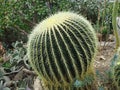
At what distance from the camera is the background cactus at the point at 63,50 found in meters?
2.58

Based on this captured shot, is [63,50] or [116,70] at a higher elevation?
[63,50]

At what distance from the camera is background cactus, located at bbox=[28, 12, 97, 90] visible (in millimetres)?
2582

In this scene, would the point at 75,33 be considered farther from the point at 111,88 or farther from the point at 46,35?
the point at 111,88

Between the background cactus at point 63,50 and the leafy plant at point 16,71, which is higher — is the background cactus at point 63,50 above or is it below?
A: above

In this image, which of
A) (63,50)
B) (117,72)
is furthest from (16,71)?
(117,72)

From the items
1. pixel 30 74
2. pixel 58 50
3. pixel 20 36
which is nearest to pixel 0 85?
pixel 30 74

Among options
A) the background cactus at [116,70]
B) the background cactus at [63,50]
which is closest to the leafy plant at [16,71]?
the background cactus at [63,50]

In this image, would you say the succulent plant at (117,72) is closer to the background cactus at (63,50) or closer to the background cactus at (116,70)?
the background cactus at (116,70)

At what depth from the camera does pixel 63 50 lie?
258 centimetres

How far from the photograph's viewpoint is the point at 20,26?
5.27 meters

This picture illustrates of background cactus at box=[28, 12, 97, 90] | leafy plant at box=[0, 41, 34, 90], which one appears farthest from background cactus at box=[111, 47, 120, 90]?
leafy plant at box=[0, 41, 34, 90]

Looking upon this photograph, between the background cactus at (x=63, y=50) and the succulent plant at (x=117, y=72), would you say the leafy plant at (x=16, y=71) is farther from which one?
the succulent plant at (x=117, y=72)

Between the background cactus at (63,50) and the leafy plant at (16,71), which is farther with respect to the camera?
the leafy plant at (16,71)

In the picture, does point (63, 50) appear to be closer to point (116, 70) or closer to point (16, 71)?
point (116, 70)
